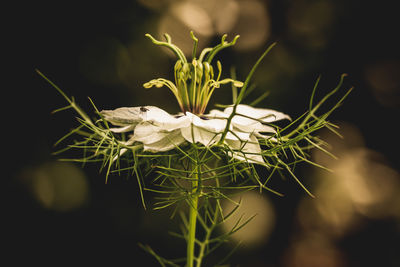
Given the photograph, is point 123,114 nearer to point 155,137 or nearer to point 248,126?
point 155,137

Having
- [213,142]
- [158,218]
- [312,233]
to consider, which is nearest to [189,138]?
[213,142]

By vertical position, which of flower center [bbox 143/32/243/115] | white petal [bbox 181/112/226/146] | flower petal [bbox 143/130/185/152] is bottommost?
flower petal [bbox 143/130/185/152]

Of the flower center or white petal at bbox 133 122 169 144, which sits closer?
white petal at bbox 133 122 169 144

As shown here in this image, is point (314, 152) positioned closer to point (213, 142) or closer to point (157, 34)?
point (157, 34)

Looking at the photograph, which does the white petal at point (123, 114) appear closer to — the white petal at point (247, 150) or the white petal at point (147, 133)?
the white petal at point (147, 133)

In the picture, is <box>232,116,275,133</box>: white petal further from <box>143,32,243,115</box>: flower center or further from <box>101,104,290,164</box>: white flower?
<box>143,32,243,115</box>: flower center

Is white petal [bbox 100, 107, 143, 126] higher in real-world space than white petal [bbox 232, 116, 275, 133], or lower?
lower

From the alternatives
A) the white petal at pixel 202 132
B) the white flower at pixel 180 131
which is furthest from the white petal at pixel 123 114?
the white petal at pixel 202 132

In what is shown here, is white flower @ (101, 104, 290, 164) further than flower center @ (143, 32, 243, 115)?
No

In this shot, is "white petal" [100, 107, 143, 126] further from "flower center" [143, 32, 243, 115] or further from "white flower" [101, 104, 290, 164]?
"flower center" [143, 32, 243, 115]

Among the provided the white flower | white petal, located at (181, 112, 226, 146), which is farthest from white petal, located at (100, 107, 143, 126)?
white petal, located at (181, 112, 226, 146)

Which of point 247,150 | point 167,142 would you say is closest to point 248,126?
point 247,150
